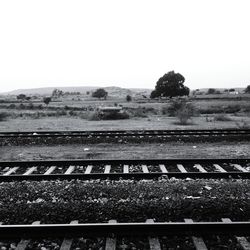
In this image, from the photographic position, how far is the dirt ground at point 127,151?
10758 millimetres

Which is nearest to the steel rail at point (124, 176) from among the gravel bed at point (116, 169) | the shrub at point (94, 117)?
the gravel bed at point (116, 169)

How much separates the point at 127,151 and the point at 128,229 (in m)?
6.64

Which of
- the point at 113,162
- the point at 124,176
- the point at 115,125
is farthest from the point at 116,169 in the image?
the point at 115,125

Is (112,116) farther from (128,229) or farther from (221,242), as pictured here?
(221,242)

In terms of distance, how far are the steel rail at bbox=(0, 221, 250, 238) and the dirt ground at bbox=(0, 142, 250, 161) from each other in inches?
219

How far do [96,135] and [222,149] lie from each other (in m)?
5.91

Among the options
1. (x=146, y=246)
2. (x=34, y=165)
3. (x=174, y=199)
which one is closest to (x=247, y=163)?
(x=174, y=199)

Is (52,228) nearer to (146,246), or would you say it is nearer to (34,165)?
(146,246)

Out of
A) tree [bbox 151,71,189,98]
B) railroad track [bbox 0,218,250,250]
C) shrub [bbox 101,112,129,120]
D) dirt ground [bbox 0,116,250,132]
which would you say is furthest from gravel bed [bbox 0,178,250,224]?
tree [bbox 151,71,189,98]

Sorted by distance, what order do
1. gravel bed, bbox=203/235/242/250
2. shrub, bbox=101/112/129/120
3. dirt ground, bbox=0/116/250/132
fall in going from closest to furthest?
gravel bed, bbox=203/235/242/250 < dirt ground, bbox=0/116/250/132 < shrub, bbox=101/112/129/120

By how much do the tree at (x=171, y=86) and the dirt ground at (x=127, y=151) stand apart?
→ 54924 mm

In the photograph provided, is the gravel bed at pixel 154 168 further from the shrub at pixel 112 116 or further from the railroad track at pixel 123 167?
the shrub at pixel 112 116

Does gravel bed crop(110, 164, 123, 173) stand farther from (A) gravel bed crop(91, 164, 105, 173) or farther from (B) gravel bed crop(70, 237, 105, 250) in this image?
(B) gravel bed crop(70, 237, 105, 250)

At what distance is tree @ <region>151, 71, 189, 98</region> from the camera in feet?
220
